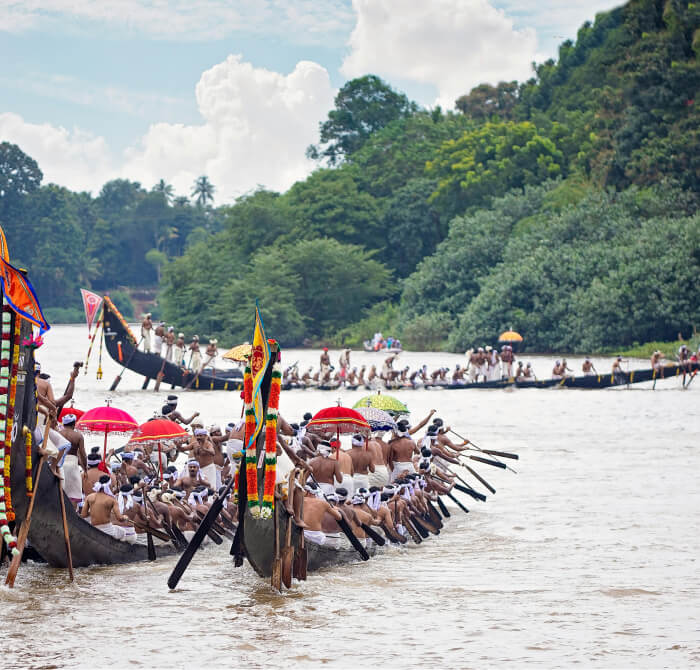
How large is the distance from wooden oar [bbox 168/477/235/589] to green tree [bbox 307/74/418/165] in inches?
2893

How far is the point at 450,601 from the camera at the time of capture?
10562 mm

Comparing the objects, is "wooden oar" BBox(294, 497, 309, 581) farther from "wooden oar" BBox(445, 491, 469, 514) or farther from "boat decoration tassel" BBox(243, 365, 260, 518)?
"wooden oar" BBox(445, 491, 469, 514)

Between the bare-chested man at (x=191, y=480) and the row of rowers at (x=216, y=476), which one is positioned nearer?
the row of rowers at (x=216, y=476)

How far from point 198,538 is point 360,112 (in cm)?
7499

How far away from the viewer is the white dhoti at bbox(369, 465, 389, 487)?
14.1 meters

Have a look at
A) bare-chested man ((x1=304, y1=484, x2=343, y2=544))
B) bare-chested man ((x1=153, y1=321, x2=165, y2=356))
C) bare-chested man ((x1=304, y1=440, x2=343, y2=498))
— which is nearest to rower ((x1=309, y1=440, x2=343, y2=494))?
bare-chested man ((x1=304, y1=440, x2=343, y2=498))

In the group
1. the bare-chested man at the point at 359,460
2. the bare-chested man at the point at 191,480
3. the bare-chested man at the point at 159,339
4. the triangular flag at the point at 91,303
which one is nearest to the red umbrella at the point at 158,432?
the bare-chested man at the point at 191,480

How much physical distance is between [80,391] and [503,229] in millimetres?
28173

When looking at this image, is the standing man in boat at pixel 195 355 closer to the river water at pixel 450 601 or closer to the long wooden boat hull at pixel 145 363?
the long wooden boat hull at pixel 145 363

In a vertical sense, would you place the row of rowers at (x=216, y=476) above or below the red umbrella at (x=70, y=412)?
below

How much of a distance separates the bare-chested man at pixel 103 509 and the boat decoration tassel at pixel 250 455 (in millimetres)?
2191

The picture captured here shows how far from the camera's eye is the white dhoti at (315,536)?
36.2 feet

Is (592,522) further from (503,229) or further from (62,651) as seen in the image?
(503,229)

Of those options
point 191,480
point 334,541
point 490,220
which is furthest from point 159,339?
point 490,220
